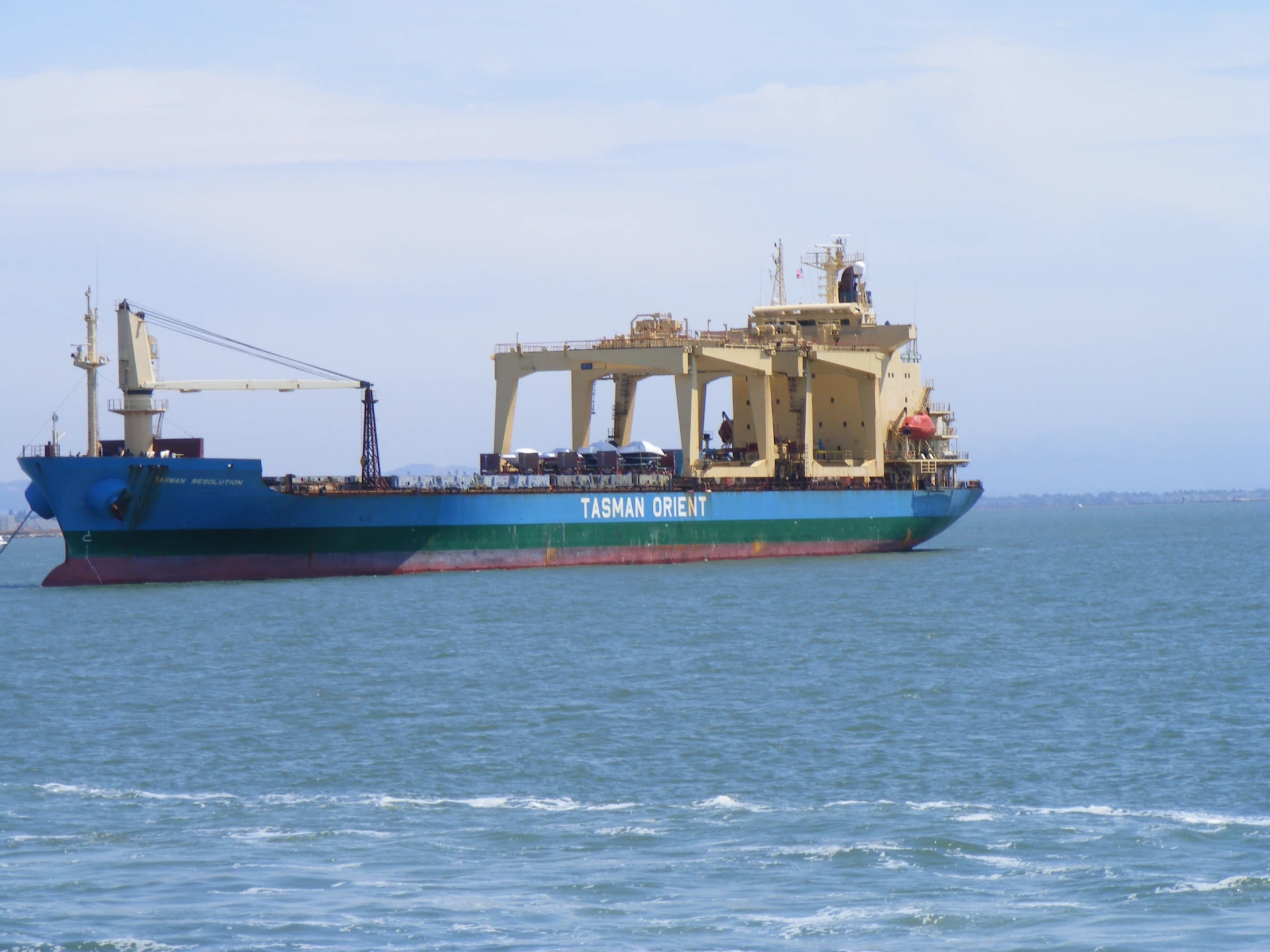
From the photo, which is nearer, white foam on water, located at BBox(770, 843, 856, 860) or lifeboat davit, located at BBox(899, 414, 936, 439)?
white foam on water, located at BBox(770, 843, 856, 860)

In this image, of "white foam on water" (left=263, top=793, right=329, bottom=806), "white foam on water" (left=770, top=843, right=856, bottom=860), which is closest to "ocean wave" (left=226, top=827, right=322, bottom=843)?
"white foam on water" (left=263, top=793, right=329, bottom=806)

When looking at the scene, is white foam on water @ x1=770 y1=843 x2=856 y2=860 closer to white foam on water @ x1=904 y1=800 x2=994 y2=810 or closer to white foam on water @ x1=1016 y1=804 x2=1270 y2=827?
white foam on water @ x1=904 y1=800 x2=994 y2=810

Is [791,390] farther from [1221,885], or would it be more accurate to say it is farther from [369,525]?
[1221,885]

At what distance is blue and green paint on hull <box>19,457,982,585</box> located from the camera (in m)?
38.9

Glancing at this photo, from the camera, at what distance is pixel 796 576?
4441cm

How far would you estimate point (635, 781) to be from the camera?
16.4m

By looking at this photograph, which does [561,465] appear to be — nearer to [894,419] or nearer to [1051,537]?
[894,419]

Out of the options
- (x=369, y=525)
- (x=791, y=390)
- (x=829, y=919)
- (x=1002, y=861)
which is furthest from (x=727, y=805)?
(x=791, y=390)

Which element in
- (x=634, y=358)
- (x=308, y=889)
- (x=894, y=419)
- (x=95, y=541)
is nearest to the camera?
(x=308, y=889)

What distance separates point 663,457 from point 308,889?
4001 centimetres

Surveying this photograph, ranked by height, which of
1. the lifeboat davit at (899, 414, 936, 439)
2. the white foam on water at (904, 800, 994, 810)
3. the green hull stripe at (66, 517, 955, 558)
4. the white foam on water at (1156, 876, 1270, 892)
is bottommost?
the white foam on water at (1156, 876, 1270, 892)

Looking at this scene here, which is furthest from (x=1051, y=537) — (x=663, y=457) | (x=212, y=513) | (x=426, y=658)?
(x=426, y=658)

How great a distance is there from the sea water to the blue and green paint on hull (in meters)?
5.68

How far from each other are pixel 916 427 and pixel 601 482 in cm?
1481
